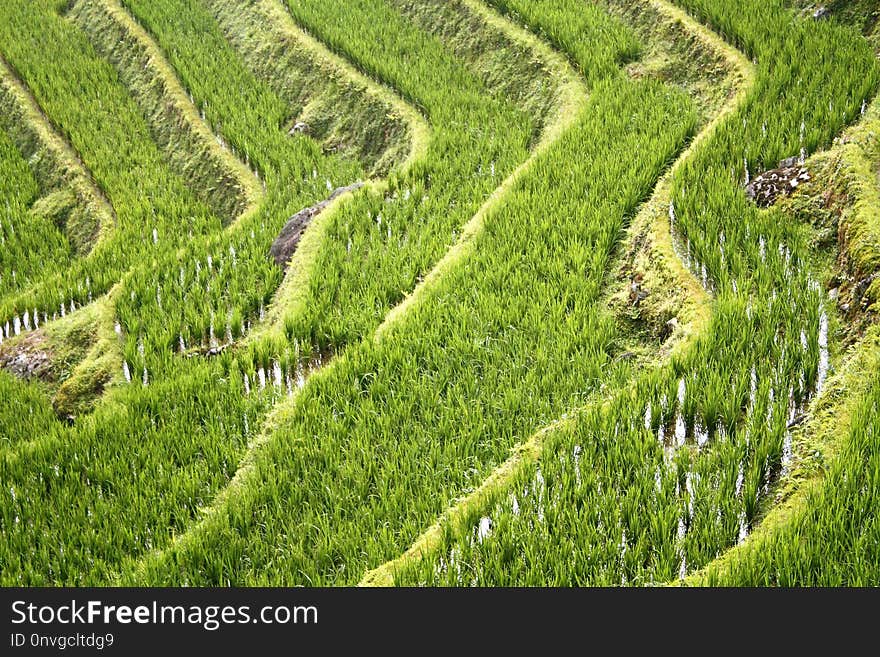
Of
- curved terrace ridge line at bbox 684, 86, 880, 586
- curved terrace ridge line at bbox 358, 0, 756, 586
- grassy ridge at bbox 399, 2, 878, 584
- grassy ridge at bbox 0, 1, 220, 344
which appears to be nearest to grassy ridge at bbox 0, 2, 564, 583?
grassy ridge at bbox 0, 1, 220, 344

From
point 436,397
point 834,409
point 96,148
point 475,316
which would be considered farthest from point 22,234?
point 834,409

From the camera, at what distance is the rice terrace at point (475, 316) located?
2529mm

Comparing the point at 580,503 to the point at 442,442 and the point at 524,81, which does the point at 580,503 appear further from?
the point at 524,81

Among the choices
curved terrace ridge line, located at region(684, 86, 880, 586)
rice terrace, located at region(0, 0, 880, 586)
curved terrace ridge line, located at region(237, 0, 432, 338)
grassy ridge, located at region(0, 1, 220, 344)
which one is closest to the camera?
curved terrace ridge line, located at region(684, 86, 880, 586)

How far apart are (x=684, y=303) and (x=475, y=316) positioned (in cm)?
111

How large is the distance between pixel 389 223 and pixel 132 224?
2.68 metres

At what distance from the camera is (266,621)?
1.92 m

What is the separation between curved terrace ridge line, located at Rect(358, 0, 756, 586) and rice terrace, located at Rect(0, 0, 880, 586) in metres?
0.02

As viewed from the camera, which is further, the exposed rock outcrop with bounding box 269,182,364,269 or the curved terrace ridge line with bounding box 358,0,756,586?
the exposed rock outcrop with bounding box 269,182,364,269

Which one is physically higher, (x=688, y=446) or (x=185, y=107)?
(x=185, y=107)

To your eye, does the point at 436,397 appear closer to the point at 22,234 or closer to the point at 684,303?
the point at 684,303

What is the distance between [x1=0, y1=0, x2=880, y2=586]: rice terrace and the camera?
2529mm

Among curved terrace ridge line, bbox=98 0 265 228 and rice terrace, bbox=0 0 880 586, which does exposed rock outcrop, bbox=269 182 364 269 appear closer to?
rice terrace, bbox=0 0 880 586

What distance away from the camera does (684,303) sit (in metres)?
3.50
